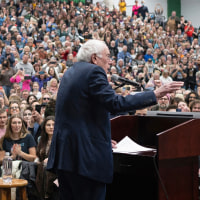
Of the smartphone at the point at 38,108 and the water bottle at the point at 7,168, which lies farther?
the smartphone at the point at 38,108

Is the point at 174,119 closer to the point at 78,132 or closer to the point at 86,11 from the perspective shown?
the point at 78,132

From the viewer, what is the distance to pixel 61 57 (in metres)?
13.3

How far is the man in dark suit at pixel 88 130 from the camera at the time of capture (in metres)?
2.69

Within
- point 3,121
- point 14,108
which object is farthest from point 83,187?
point 14,108

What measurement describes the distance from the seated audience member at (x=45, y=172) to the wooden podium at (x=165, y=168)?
205 cm

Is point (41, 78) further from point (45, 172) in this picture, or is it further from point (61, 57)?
point (45, 172)

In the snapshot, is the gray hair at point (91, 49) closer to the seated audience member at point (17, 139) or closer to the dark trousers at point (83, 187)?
the dark trousers at point (83, 187)

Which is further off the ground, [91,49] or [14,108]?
[91,49]

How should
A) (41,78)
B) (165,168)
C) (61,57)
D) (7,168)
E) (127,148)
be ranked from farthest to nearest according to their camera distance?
(61,57) < (41,78) < (7,168) < (127,148) < (165,168)

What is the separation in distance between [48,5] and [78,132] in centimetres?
1537

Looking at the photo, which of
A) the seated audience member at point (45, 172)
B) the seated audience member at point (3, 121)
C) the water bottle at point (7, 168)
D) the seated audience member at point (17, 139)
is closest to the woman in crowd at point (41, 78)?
the seated audience member at point (3, 121)

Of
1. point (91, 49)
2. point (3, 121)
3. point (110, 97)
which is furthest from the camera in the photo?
point (3, 121)

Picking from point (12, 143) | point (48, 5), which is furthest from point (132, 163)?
point (48, 5)

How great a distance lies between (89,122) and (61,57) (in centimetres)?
1070
